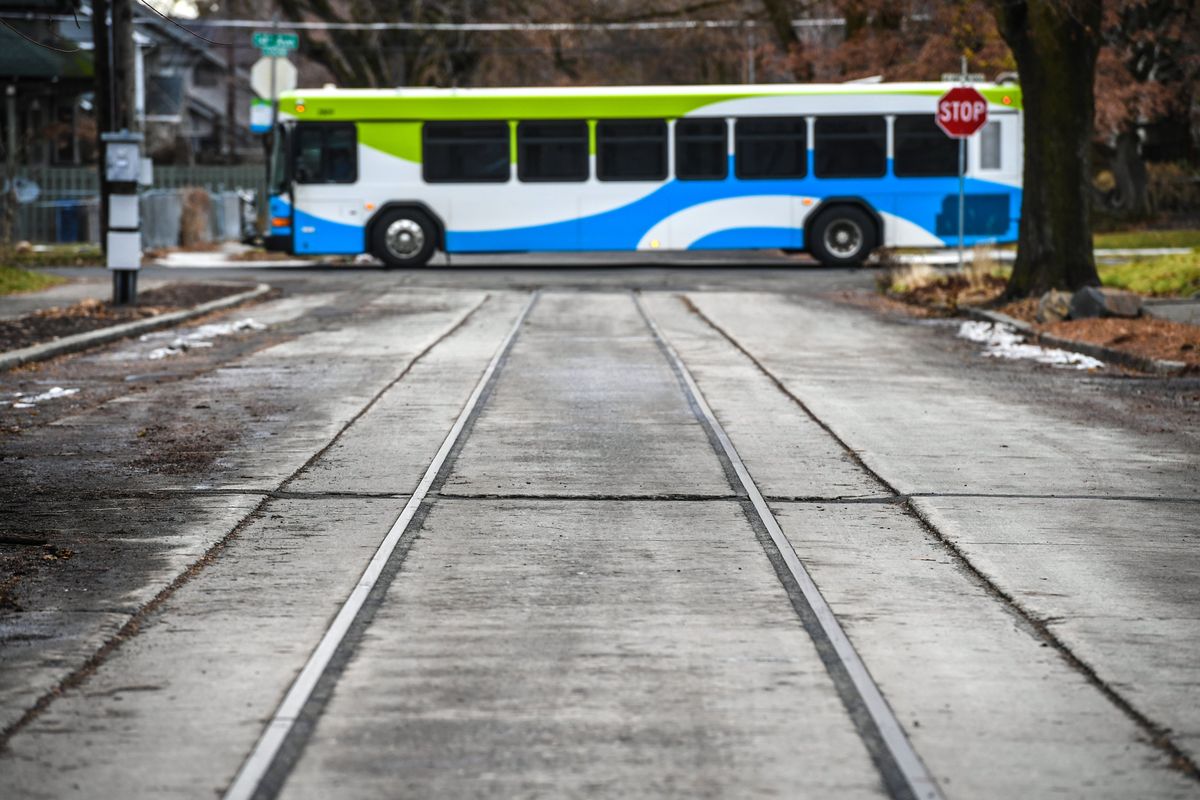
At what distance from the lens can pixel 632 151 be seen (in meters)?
34.4

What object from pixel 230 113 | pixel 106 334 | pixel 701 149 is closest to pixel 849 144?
pixel 701 149

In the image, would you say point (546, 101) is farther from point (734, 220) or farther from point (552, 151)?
point (734, 220)

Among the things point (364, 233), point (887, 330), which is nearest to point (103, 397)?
point (887, 330)

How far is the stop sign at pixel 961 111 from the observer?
26.9 m

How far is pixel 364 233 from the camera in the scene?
34.3 metres

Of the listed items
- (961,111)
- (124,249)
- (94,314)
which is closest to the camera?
(94,314)

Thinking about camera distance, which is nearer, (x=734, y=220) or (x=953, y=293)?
(x=953, y=293)

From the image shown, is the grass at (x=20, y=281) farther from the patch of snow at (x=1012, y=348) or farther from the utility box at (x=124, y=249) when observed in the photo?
the patch of snow at (x=1012, y=348)

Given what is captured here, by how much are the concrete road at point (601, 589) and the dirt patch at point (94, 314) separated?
158 inches

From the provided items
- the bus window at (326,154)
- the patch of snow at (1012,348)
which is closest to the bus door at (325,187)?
the bus window at (326,154)

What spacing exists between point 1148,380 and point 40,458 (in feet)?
30.5

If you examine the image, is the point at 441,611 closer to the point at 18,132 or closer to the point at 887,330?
the point at 887,330

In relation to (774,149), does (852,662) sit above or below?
below

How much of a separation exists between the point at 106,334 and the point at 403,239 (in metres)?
14.9
